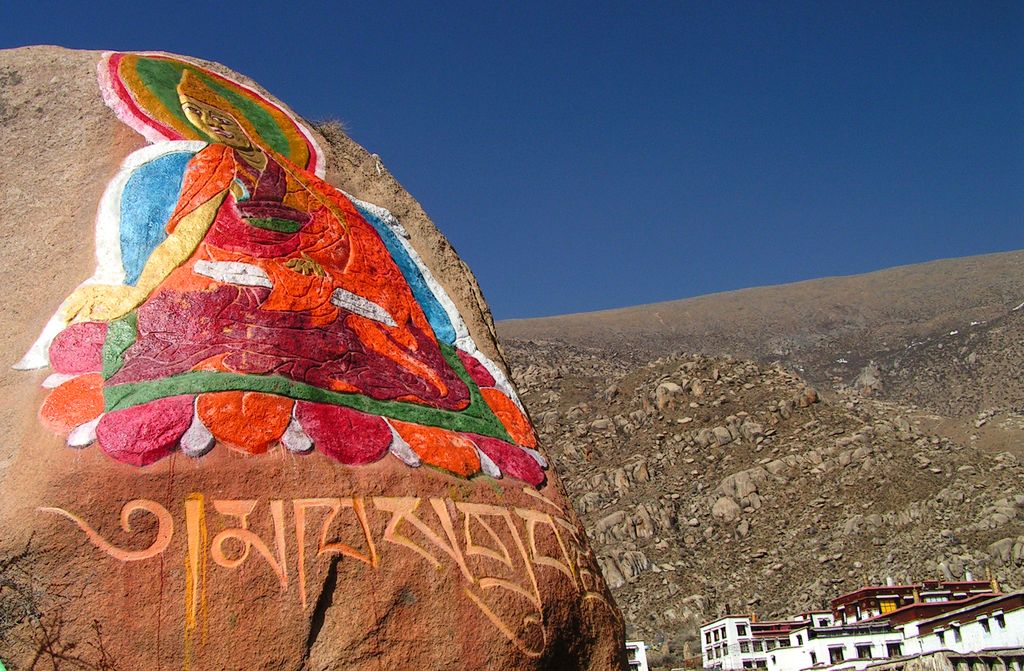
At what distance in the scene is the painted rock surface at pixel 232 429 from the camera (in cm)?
504

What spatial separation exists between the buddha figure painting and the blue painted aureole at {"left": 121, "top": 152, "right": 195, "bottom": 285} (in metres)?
0.01

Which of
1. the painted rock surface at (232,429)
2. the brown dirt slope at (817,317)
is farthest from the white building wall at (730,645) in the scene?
the brown dirt slope at (817,317)

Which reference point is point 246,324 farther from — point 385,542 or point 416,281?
point 416,281

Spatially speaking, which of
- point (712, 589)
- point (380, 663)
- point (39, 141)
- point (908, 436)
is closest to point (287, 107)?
point (39, 141)

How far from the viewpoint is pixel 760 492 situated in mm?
30031

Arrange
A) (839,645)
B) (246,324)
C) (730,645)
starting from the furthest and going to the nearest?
(730,645) < (839,645) < (246,324)

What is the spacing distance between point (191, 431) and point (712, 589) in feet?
77.9

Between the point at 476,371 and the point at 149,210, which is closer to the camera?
the point at 149,210

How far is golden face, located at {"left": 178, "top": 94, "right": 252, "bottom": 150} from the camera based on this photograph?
26.6 feet


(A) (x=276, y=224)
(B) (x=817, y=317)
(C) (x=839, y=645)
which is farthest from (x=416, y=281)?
(B) (x=817, y=317)

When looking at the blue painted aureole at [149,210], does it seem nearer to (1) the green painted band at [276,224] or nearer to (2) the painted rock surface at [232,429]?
(2) the painted rock surface at [232,429]

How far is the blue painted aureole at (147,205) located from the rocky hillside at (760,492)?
69.0ft

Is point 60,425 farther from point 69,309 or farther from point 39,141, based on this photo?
point 39,141

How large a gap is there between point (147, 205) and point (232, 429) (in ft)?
8.03
